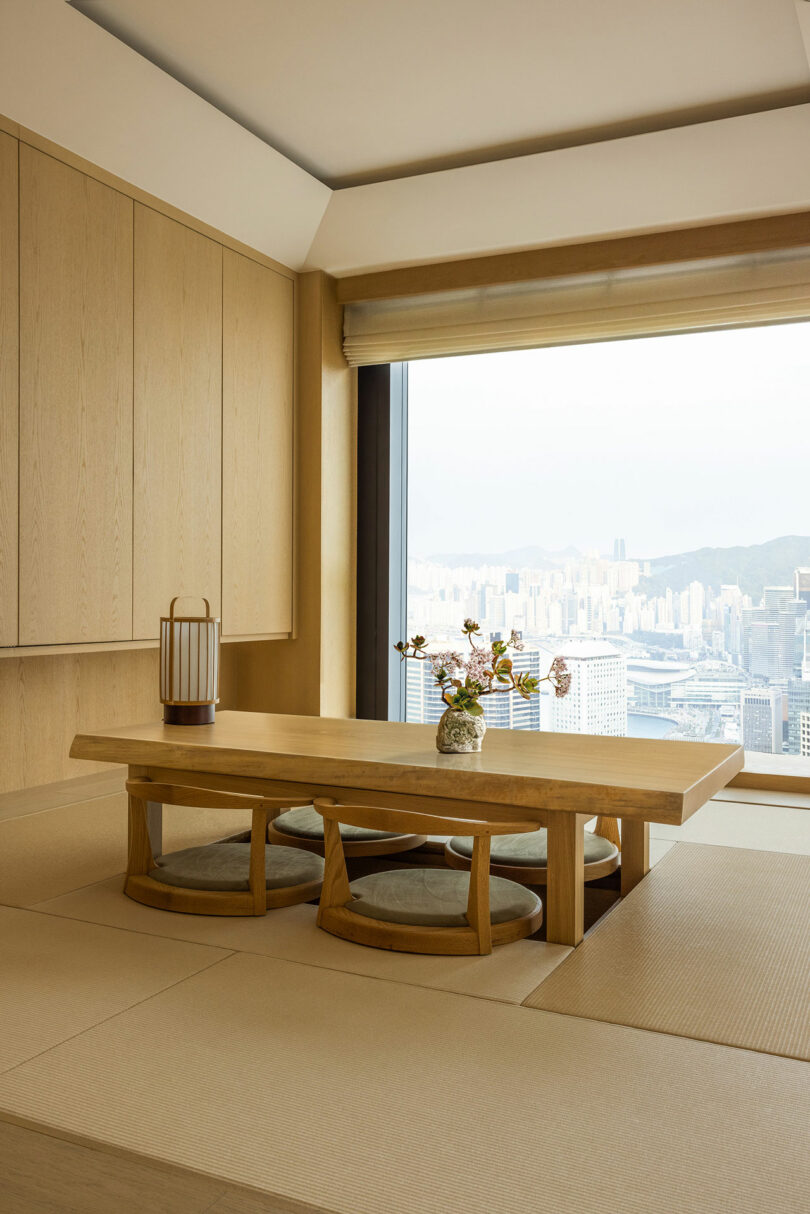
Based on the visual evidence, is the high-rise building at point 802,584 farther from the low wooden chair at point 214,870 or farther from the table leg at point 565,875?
the low wooden chair at point 214,870

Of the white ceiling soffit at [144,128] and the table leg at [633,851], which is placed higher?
the white ceiling soffit at [144,128]

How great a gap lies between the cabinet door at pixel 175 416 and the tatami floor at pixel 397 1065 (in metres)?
1.74

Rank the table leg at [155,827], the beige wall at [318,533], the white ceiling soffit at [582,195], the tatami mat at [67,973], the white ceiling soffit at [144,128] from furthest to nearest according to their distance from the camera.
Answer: the beige wall at [318,533] < the white ceiling soffit at [582,195] < the white ceiling soffit at [144,128] < the table leg at [155,827] < the tatami mat at [67,973]

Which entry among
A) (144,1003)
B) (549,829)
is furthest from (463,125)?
(144,1003)

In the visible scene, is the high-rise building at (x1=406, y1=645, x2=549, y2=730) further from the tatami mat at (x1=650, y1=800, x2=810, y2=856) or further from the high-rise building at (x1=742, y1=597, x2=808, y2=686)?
the tatami mat at (x1=650, y1=800, x2=810, y2=856)

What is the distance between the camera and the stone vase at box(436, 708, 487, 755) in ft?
9.07

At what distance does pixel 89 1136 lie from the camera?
5.20ft

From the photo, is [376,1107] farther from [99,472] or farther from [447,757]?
[99,472]

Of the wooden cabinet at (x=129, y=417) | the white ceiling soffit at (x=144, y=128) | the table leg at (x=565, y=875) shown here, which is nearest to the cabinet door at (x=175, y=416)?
the wooden cabinet at (x=129, y=417)

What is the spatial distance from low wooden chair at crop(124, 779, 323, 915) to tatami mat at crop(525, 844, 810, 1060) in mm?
834

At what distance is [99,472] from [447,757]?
197cm

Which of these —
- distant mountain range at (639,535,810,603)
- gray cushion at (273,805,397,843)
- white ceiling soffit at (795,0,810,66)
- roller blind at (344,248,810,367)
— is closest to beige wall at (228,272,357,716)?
roller blind at (344,248,810,367)

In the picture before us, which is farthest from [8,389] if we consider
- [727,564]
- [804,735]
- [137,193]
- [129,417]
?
[804,735]

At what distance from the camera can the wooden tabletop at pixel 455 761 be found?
91.4 inches
